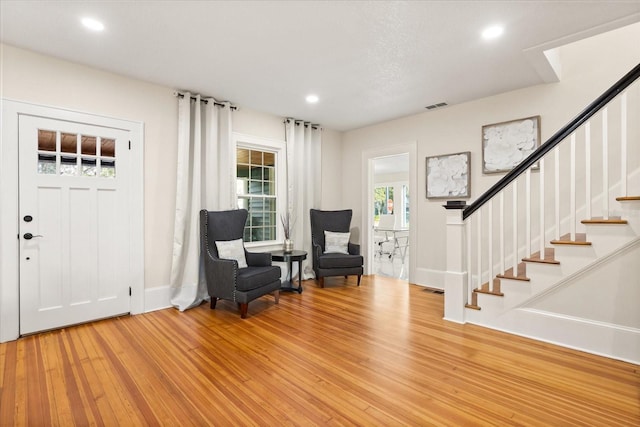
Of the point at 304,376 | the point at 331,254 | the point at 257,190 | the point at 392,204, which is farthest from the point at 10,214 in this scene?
the point at 392,204

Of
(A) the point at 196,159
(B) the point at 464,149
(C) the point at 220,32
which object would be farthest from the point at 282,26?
(B) the point at 464,149

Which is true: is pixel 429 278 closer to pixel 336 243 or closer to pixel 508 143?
pixel 336 243

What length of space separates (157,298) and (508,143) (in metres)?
4.72

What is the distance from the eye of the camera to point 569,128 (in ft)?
8.41

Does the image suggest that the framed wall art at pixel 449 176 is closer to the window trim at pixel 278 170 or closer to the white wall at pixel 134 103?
the window trim at pixel 278 170

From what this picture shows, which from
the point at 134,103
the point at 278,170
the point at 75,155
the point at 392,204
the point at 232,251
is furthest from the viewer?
the point at 392,204

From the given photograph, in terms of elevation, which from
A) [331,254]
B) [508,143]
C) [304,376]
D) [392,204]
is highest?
[508,143]

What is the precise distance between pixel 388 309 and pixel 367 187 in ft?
8.35

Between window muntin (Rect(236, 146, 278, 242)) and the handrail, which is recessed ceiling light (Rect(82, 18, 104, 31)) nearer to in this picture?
window muntin (Rect(236, 146, 278, 242))

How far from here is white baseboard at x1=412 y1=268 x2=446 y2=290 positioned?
15.0 ft

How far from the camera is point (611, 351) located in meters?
2.41

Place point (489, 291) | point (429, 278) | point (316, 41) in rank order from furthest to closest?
1. point (429, 278)
2. point (489, 291)
3. point (316, 41)

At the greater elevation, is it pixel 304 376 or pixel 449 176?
pixel 449 176

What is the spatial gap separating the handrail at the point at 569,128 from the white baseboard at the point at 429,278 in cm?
167
